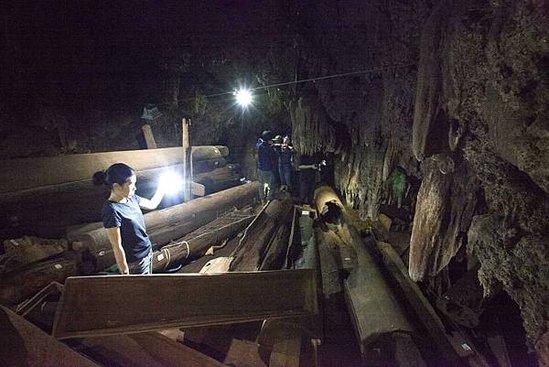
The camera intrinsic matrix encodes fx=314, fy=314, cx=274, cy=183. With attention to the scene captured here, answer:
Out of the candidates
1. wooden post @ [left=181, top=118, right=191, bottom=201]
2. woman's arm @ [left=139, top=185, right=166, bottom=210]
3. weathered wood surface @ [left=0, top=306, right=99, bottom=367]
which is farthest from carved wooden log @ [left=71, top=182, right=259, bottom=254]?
weathered wood surface @ [left=0, top=306, right=99, bottom=367]

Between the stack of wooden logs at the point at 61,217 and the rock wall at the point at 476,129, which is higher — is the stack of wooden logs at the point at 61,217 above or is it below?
below

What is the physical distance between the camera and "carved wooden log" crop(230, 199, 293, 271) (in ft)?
17.2

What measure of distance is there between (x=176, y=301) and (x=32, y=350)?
4.07 feet

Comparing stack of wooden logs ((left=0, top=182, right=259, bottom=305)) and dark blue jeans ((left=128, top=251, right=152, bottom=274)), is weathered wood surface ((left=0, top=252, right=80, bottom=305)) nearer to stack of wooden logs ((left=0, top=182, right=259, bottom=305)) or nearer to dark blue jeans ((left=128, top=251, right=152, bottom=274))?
stack of wooden logs ((left=0, top=182, right=259, bottom=305))

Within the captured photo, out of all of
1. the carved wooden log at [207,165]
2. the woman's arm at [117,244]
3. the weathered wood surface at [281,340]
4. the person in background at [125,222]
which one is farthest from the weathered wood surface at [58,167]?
the weathered wood surface at [281,340]

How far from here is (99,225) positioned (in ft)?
18.2

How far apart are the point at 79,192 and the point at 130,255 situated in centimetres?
282

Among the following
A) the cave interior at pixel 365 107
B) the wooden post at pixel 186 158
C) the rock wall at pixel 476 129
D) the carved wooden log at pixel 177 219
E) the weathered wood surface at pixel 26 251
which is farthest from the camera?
the wooden post at pixel 186 158

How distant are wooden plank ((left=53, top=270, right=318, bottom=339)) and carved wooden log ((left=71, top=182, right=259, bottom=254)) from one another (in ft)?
7.53

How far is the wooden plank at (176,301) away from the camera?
2816 millimetres

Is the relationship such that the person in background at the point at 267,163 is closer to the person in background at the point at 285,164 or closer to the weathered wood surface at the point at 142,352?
the person in background at the point at 285,164

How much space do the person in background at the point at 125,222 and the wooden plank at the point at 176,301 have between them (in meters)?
0.62

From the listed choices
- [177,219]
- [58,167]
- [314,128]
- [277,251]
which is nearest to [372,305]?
[277,251]

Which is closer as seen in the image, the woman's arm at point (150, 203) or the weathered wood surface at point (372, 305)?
the weathered wood surface at point (372, 305)
